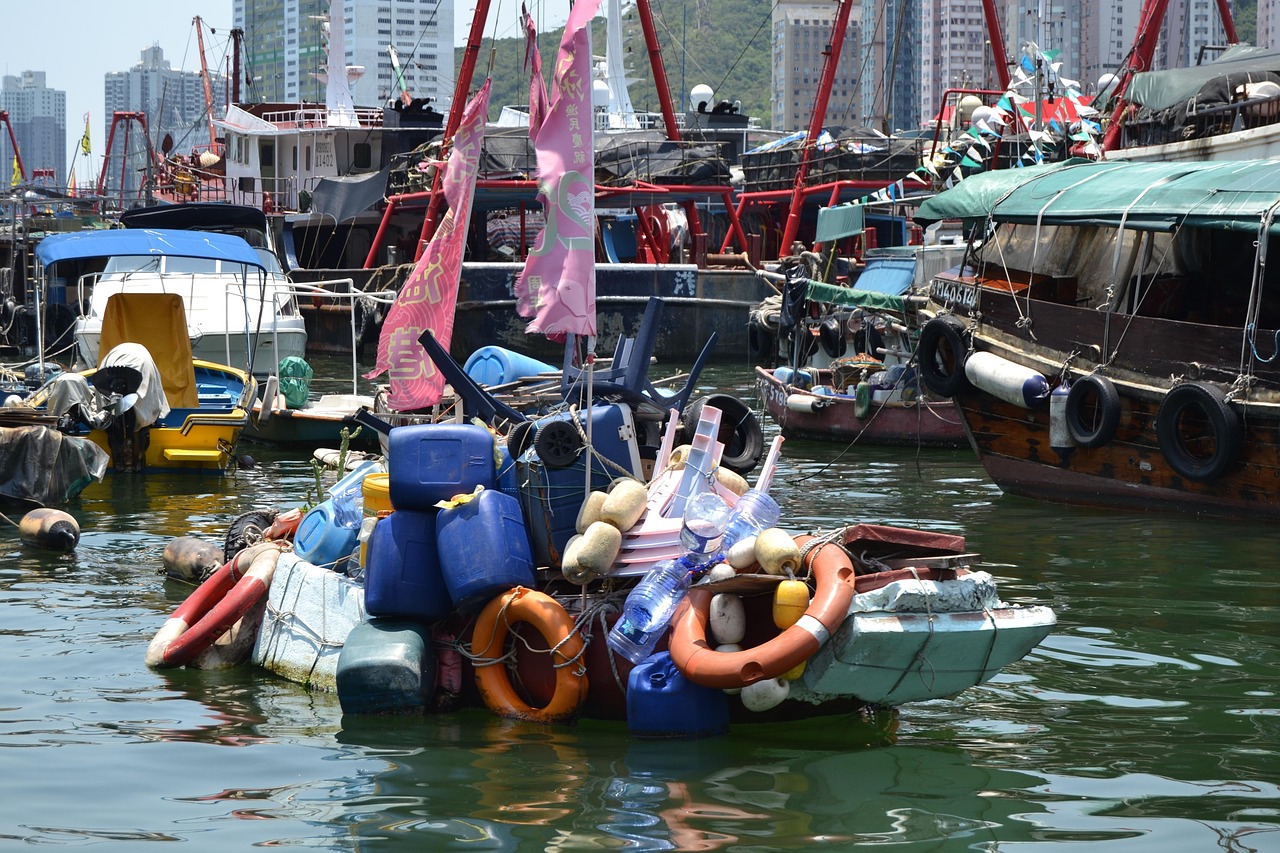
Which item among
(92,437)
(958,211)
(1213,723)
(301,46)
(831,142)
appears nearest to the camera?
(1213,723)

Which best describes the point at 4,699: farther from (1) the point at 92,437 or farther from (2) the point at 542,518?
(1) the point at 92,437

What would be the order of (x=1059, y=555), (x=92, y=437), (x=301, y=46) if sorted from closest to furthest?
(x=1059, y=555)
(x=92, y=437)
(x=301, y=46)

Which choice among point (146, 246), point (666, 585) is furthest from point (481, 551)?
point (146, 246)

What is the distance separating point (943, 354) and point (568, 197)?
26.1 feet

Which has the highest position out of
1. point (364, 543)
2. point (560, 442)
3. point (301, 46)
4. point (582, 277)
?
point (301, 46)

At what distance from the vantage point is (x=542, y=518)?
8.22 metres

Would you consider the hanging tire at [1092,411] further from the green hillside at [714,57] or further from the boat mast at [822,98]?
the green hillside at [714,57]

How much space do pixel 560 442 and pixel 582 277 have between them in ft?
2.97

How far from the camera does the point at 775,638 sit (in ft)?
23.2

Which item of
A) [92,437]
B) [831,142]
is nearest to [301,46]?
[831,142]

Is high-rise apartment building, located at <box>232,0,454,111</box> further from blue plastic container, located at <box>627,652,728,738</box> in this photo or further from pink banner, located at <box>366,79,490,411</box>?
blue plastic container, located at <box>627,652,728,738</box>

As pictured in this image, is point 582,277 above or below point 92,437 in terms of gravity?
above

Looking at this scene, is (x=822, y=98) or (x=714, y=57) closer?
Answer: (x=822, y=98)

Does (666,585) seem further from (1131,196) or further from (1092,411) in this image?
(1131,196)
